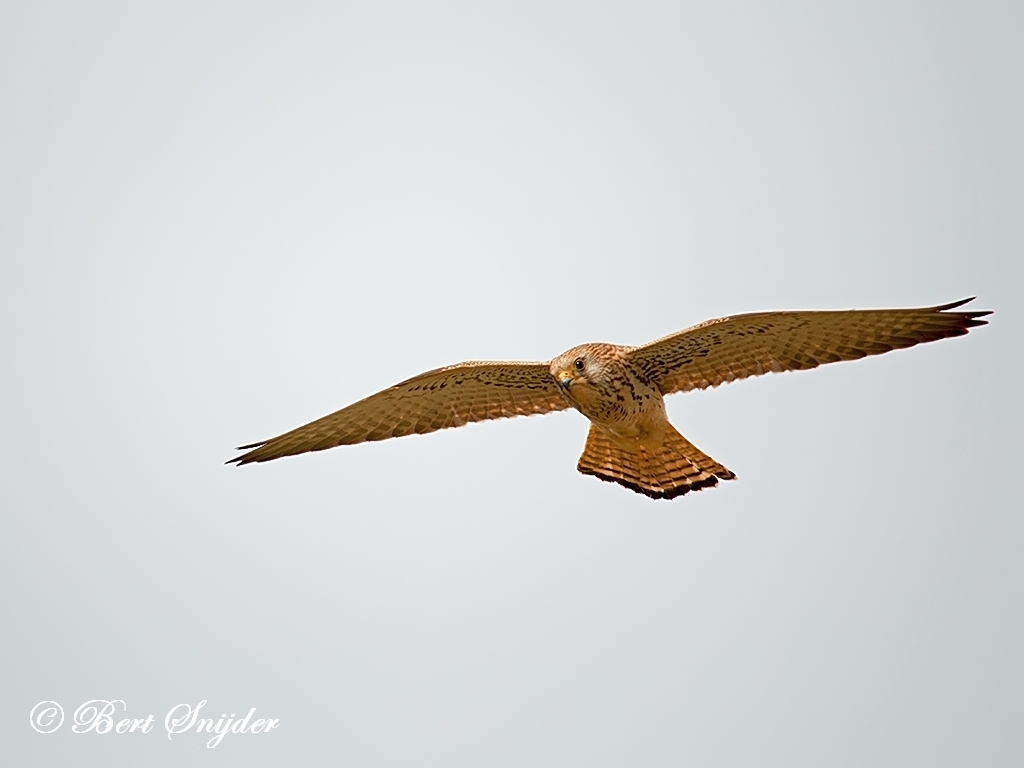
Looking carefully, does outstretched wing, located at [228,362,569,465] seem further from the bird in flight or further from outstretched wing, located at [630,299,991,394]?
outstretched wing, located at [630,299,991,394]

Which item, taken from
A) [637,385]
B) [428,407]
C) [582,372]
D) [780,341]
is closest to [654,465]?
[637,385]

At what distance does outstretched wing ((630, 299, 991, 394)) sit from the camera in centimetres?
873

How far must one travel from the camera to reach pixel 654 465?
32.1 ft

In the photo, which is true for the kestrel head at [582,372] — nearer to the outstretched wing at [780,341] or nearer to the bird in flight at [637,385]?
the bird in flight at [637,385]

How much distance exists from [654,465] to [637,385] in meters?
0.67

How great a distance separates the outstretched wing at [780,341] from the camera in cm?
873

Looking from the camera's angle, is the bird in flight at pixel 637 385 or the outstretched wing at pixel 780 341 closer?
the outstretched wing at pixel 780 341

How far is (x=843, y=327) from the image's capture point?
351 inches

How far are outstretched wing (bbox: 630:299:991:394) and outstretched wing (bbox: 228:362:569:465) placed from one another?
35.3 inches

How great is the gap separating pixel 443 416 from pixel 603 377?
5.00 feet

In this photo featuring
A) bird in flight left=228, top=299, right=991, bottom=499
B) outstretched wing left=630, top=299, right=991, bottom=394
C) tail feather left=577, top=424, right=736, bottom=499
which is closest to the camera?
outstretched wing left=630, top=299, right=991, bottom=394

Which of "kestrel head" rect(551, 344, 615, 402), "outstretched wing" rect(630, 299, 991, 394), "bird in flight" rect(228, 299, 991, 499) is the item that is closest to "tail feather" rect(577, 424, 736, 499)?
"bird in flight" rect(228, 299, 991, 499)

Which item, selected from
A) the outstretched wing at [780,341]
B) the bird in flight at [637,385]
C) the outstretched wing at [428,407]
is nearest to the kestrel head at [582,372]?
the bird in flight at [637,385]

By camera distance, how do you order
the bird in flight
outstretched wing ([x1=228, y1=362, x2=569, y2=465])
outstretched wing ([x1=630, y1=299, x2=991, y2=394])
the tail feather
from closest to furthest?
outstretched wing ([x1=630, y1=299, x2=991, y2=394]) → the bird in flight → the tail feather → outstretched wing ([x1=228, y1=362, x2=569, y2=465])
